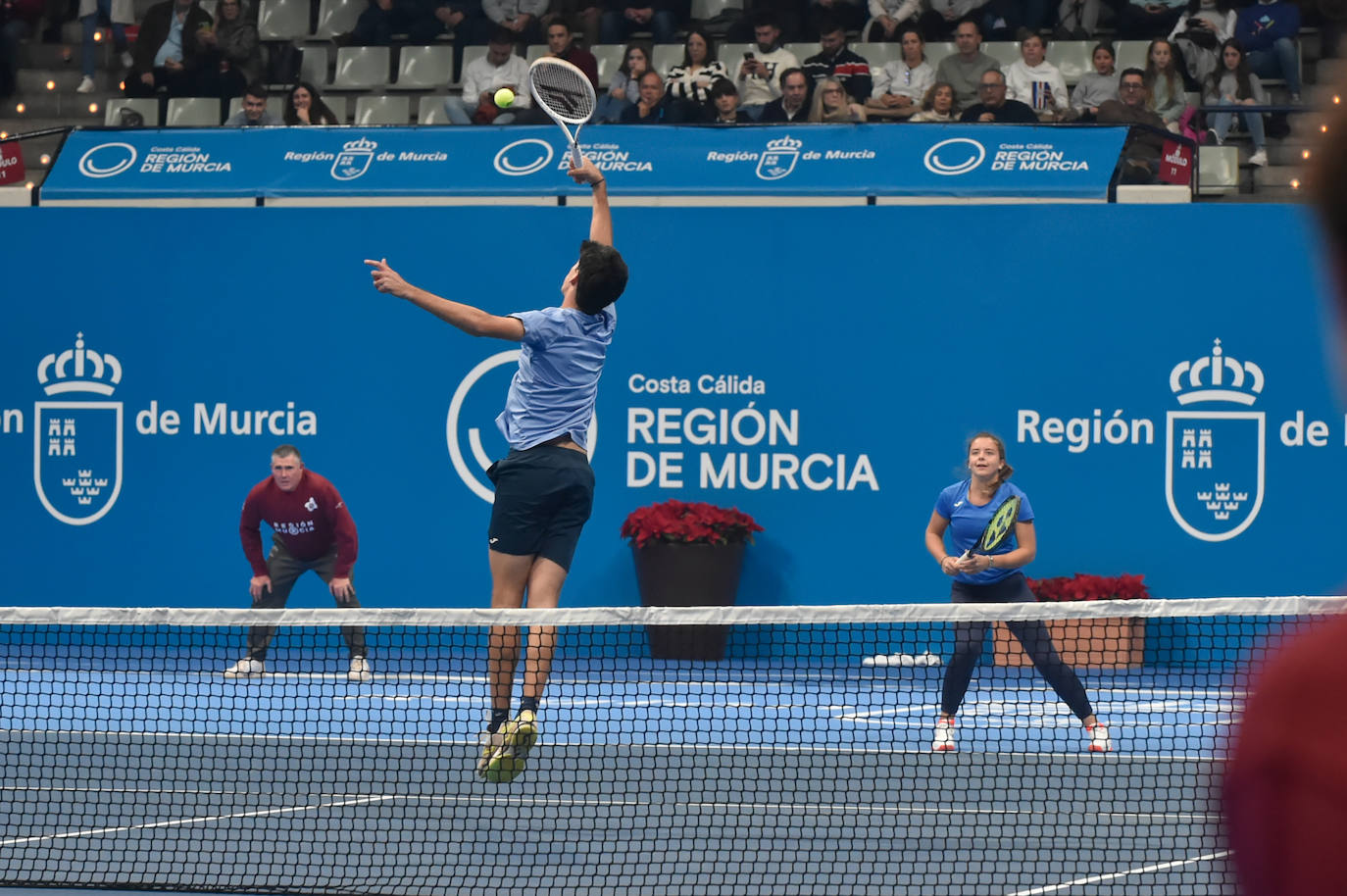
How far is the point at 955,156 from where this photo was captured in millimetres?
12453

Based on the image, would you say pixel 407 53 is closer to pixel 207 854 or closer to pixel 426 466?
pixel 426 466

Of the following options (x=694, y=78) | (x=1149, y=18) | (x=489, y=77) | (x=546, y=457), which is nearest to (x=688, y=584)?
(x=694, y=78)

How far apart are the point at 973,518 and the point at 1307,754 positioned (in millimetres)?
7569

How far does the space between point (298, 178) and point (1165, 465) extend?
21.0 feet

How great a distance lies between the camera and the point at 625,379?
12.4 meters

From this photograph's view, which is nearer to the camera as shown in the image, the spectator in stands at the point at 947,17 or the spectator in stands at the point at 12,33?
the spectator in stands at the point at 947,17

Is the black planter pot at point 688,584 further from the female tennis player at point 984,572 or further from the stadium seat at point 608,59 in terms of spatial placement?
the stadium seat at point 608,59

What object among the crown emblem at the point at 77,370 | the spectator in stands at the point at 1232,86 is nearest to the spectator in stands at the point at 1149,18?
the spectator in stands at the point at 1232,86

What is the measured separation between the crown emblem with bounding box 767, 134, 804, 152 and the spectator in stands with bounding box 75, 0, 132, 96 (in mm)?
8335

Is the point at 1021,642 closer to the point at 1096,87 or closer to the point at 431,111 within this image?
the point at 1096,87

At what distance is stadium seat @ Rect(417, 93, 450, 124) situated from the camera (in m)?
16.2

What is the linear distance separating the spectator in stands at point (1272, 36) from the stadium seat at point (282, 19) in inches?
351

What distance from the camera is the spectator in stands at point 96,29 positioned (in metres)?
18.1

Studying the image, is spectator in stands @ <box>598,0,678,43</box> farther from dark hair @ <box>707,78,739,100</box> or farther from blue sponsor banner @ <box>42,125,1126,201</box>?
blue sponsor banner @ <box>42,125,1126,201</box>
